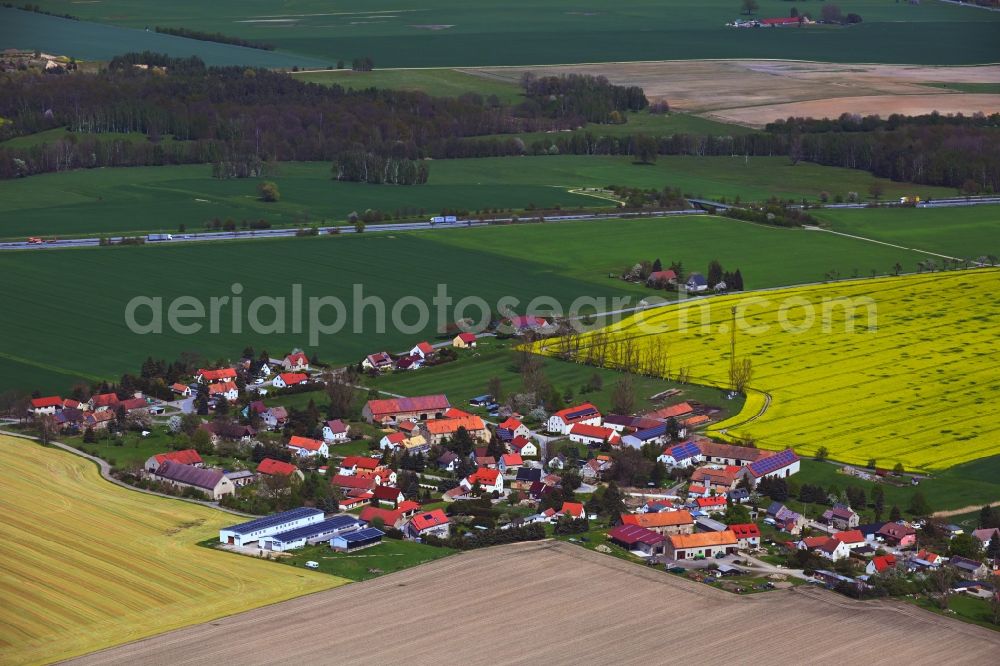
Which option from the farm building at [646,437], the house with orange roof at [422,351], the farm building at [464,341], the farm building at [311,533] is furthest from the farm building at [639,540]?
the farm building at [464,341]

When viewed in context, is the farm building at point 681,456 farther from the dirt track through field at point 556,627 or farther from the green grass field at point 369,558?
the green grass field at point 369,558

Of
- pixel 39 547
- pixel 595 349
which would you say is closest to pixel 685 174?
pixel 595 349

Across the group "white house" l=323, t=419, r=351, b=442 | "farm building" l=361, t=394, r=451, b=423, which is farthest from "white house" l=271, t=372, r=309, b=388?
"white house" l=323, t=419, r=351, b=442

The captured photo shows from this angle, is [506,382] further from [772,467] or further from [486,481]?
[772,467]

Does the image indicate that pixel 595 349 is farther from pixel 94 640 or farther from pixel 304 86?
pixel 304 86

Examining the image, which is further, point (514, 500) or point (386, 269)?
point (386, 269)
